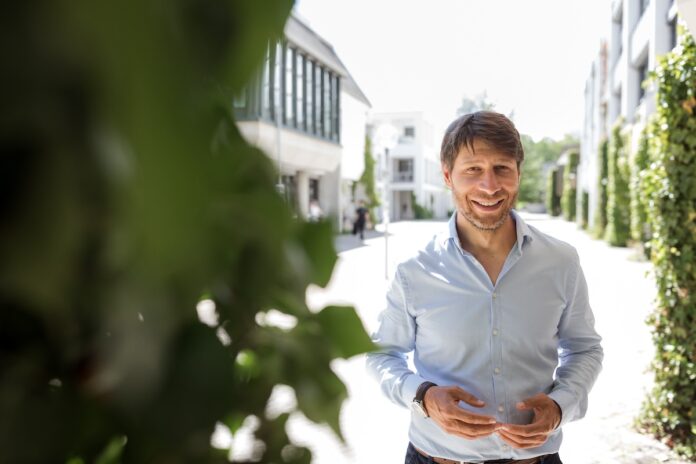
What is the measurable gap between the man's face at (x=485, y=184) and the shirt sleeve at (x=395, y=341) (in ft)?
1.24

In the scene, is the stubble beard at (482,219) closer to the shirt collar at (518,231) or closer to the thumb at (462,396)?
the shirt collar at (518,231)

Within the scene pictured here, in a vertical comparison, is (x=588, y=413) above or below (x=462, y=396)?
below

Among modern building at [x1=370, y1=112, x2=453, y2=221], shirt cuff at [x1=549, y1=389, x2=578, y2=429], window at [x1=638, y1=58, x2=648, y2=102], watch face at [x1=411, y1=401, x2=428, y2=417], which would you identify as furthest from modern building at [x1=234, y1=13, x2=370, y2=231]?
modern building at [x1=370, y1=112, x2=453, y2=221]

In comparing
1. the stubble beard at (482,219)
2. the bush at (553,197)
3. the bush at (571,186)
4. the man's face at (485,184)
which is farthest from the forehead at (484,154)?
the bush at (553,197)

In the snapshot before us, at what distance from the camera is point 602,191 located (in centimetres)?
2627

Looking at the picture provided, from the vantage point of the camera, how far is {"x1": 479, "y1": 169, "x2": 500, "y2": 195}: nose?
2256 mm

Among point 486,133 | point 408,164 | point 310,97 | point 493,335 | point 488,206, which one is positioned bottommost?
point 493,335

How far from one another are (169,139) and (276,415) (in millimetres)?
224

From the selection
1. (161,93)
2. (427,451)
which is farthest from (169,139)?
(427,451)

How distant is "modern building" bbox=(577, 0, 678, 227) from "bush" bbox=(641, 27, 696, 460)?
9.23 m

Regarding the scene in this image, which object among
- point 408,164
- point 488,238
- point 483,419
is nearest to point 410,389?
point 483,419

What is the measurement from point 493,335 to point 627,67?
25.7 metres

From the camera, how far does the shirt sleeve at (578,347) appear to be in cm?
223

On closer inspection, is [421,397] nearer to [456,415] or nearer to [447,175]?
[456,415]
